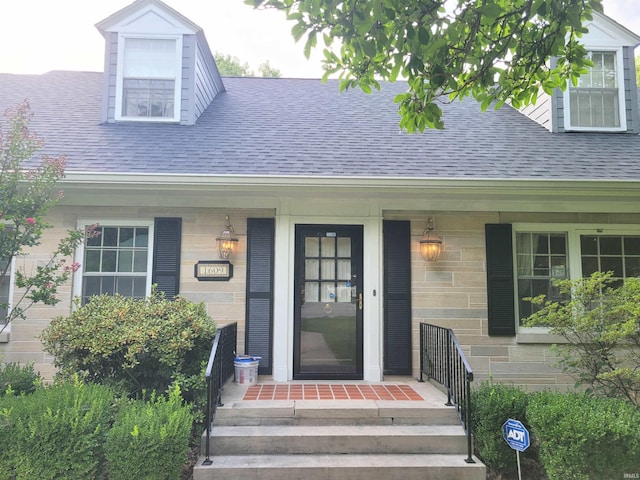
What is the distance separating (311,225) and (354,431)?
2.40 m

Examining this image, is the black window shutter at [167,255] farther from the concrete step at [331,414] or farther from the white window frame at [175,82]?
the white window frame at [175,82]

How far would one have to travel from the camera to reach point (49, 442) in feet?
9.48

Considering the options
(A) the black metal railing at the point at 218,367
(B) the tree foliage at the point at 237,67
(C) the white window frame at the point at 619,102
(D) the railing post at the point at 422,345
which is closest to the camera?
(A) the black metal railing at the point at 218,367

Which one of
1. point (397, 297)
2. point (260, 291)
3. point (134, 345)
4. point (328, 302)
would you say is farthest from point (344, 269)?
point (134, 345)

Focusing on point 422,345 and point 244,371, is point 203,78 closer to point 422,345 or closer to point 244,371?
point 244,371

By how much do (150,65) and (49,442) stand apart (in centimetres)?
524

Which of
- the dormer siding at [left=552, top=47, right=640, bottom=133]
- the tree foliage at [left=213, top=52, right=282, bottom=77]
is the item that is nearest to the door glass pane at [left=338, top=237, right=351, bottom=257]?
the dormer siding at [left=552, top=47, right=640, bottom=133]

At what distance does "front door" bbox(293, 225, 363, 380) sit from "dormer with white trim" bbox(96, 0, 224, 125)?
2.75 meters

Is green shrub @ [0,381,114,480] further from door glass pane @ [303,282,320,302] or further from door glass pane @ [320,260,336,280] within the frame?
door glass pane @ [320,260,336,280]

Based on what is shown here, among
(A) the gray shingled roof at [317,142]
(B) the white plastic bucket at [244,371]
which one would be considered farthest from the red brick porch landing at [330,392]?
(A) the gray shingled roof at [317,142]

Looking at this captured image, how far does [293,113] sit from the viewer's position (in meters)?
6.63

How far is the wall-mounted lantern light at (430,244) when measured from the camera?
16.4ft

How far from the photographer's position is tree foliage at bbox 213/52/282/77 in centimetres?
1788

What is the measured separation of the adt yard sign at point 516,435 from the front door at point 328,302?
190 centimetres
